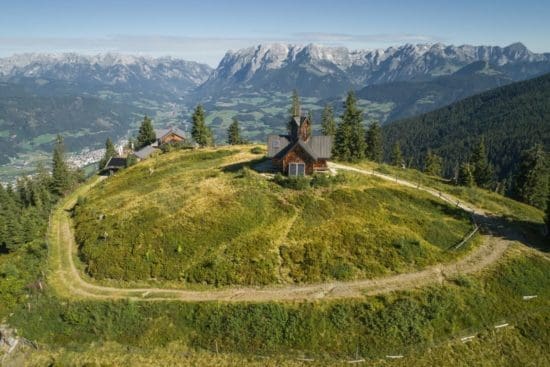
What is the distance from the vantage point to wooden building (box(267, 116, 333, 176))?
199 feet

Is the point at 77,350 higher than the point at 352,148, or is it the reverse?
the point at 352,148

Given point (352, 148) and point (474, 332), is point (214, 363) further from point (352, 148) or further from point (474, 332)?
point (352, 148)

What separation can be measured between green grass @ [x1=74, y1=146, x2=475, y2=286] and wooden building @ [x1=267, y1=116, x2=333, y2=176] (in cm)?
463

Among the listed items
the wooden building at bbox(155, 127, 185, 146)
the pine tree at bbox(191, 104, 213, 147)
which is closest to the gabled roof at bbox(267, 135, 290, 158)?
the pine tree at bbox(191, 104, 213, 147)

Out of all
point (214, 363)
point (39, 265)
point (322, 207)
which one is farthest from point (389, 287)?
point (39, 265)

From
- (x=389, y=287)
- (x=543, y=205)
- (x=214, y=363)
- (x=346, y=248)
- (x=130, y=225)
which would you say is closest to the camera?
(x=214, y=363)

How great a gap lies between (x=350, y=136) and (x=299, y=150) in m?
31.0

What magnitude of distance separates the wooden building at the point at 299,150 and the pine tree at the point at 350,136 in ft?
65.0

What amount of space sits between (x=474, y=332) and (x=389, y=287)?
8551 mm

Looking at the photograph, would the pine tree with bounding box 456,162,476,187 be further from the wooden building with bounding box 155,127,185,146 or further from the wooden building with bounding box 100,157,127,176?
the wooden building with bounding box 100,157,127,176

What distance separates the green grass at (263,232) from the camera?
43781 millimetres

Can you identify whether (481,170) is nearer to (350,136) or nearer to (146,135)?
Result: (350,136)

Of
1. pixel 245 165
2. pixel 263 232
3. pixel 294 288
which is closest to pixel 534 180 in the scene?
pixel 245 165

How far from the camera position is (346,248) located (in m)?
45.9
